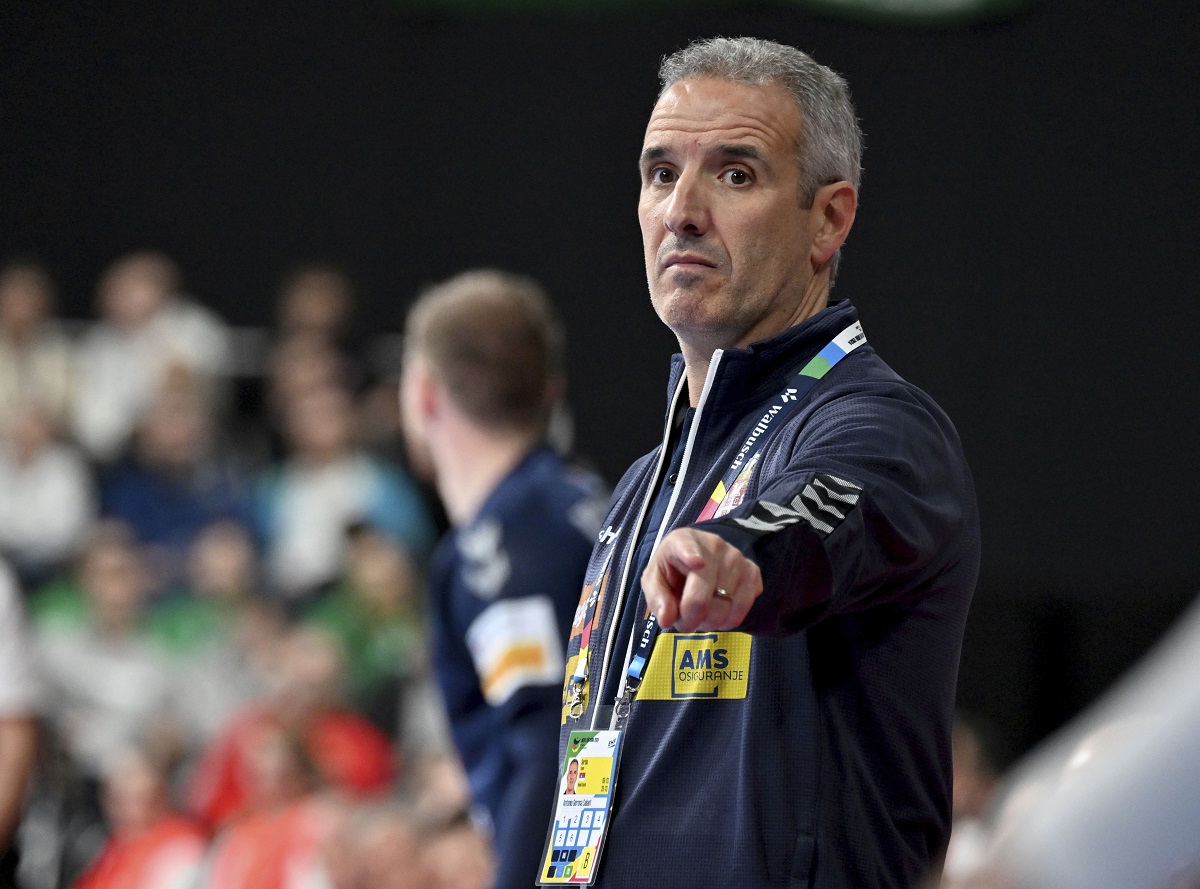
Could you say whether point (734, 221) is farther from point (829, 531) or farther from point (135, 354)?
point (135, 354)

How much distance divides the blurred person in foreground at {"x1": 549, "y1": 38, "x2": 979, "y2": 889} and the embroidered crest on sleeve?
3.91ft

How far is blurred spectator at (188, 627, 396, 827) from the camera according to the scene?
6.70 metres

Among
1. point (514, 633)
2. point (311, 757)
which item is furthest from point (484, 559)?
point (311, 757)

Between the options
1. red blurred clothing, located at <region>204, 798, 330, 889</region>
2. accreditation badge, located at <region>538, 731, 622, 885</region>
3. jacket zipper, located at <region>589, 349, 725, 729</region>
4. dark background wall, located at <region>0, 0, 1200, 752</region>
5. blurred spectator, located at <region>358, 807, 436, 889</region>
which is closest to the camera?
accreditation badge, located at <region>538, 731, 622, 885</region>

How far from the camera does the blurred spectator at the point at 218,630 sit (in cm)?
741

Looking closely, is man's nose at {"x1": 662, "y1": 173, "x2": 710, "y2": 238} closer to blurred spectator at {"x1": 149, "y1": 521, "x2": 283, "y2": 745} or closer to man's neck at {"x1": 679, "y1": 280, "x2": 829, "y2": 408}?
man's neck at {"x1": 679, "y1": 280, "x2": 829, "y2": 408}

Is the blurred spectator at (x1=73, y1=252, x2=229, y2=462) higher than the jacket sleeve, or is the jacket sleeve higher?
the blurred spectator at (x1=73, y1=252, x2=229, y2=462)

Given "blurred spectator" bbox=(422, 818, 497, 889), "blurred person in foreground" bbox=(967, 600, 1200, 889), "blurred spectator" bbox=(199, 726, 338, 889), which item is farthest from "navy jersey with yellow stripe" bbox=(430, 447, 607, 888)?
"blurred person in foreground" bbox=(967, 600, 1200, 889)

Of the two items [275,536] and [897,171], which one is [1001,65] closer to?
[897,171]

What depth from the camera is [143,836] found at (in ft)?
22.1

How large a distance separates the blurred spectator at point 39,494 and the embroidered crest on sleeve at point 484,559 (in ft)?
15.6

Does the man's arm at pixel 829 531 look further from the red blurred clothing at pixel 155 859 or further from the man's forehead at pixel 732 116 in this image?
the red blurred clothing at pixel 155 859

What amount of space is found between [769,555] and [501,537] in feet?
6.60

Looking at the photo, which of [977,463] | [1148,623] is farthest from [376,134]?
[1148,623]
